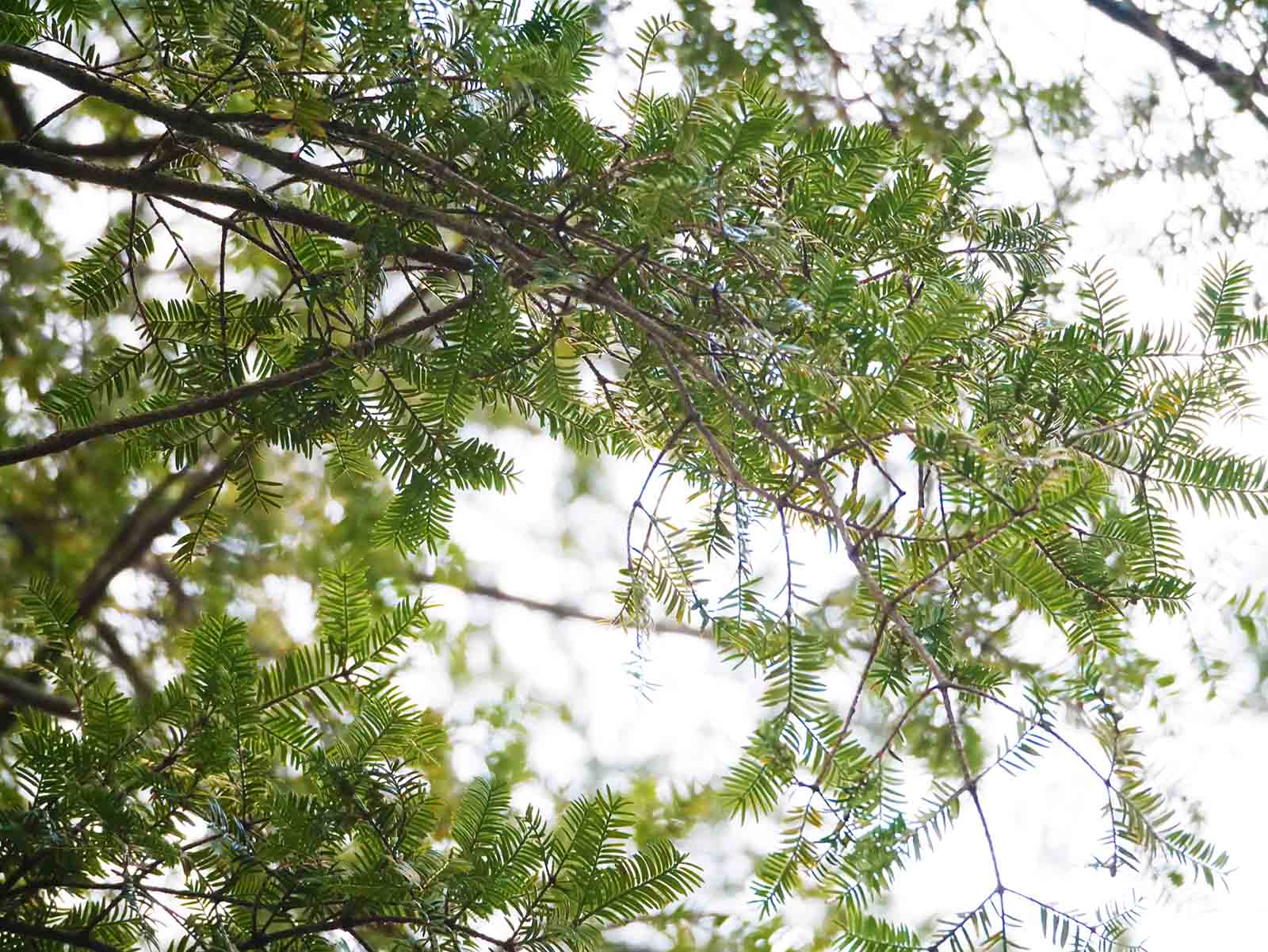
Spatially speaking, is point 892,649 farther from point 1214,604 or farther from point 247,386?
point 1214,604

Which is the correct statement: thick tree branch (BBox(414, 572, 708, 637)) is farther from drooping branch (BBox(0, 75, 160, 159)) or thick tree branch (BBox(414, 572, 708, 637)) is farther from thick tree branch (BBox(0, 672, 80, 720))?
drooping branch (BBox(0, 75, 160, 159))

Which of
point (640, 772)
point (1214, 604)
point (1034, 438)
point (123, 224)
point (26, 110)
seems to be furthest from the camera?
point (640, 772)

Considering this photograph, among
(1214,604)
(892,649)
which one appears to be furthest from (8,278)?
(1214,604)

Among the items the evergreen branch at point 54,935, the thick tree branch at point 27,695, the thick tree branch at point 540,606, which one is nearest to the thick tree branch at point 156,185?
the evergreen branch at point 54,935

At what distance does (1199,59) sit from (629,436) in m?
1.16

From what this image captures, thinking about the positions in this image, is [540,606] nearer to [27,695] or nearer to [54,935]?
[27,695]

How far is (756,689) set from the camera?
2180 millimetres

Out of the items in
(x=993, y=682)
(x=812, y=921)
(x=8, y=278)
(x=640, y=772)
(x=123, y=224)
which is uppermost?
(x=8, y=278)

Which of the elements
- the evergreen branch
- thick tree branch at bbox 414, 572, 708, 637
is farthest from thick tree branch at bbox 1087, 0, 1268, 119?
the evergreen branch

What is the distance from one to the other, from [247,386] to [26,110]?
1412mm

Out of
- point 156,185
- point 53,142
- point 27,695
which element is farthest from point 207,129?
point 27,695

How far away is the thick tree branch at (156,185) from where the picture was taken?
0.54m

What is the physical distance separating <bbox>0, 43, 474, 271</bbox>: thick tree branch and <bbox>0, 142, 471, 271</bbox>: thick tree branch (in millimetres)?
42

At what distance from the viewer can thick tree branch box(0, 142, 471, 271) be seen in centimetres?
54
